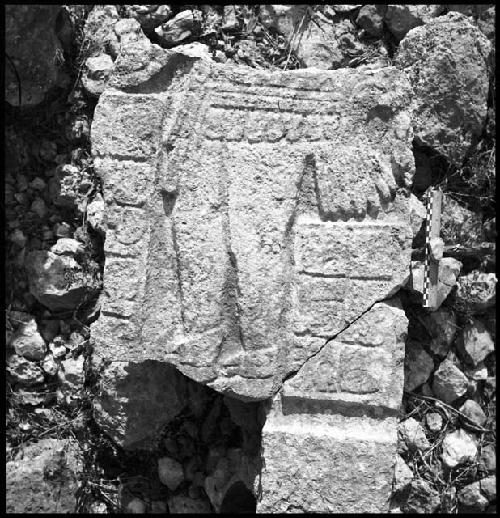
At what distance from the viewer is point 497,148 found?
3.76 m

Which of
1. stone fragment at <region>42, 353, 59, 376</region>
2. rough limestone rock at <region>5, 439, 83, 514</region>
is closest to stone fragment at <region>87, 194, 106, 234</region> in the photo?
stone fragment at <region>42, 353, 59, 376</region>

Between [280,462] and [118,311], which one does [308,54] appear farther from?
[280,462]

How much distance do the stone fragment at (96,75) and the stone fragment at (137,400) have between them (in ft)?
4.01

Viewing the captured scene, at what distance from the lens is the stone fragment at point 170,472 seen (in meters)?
3.54

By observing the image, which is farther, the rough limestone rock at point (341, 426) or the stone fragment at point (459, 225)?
the stone fragment at point (459, 225)

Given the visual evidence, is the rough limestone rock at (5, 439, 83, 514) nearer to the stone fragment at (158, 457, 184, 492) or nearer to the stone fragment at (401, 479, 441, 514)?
the stone fragment at (158, 457, 184, 492)

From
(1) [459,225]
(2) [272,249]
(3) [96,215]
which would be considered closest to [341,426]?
(2) [272,249]

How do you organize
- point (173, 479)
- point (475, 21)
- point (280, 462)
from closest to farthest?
point (280, 462)
point (173, 479)
point (475, 21)

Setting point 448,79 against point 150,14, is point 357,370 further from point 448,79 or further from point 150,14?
point 150,14

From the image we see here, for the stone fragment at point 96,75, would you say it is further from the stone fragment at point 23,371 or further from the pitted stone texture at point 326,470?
the pitted stone texture at point 326,470

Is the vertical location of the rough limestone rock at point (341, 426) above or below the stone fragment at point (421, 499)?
above

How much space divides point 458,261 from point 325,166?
0.98 metres

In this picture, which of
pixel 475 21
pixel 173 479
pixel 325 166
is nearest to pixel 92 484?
pixel 173 479

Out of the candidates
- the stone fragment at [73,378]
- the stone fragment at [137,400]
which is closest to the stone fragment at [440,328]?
the stone fragment at [137,400]
